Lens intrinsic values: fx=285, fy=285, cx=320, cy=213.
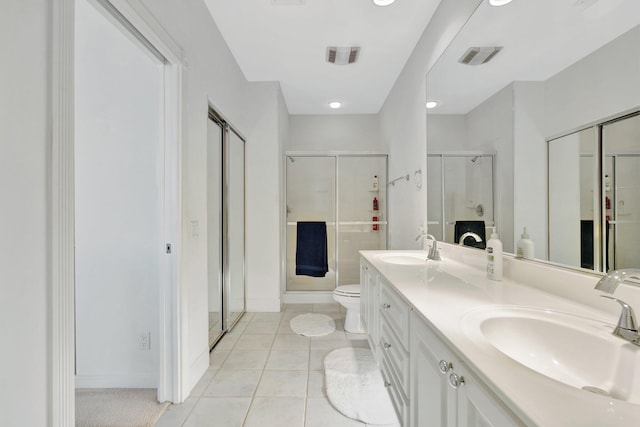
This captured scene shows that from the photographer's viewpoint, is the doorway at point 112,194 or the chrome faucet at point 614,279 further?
the doorway at point 112,194

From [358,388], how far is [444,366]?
1.25m

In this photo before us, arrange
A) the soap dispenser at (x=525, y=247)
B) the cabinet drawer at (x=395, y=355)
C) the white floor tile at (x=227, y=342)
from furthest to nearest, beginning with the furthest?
the white floor tile at (x=227, y=342)
the soap dispenser at (x=525, y=247)
the cabinet drawer at (x=395, y=355)

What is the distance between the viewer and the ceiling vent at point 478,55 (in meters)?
1.44

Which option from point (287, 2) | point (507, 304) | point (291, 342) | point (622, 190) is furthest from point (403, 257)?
point (287, 2)

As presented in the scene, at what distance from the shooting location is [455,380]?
0.69 m

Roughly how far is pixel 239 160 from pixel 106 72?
133cm

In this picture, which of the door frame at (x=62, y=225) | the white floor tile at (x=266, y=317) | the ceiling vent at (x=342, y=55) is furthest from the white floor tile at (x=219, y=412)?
the ceiling vent at (x=342, y=55)

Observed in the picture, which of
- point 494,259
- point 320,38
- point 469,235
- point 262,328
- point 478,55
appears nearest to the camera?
point 494,259

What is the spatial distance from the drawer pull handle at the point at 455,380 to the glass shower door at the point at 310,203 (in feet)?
9.90

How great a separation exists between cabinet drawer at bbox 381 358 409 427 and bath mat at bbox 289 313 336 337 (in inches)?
51.3

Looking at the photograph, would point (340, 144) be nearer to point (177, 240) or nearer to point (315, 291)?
point (315, 291)

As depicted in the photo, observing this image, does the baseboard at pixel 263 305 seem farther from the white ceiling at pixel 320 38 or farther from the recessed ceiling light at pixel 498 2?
the recessed ceiling light at pixel 498 2

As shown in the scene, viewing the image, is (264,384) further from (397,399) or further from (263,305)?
(263,305)

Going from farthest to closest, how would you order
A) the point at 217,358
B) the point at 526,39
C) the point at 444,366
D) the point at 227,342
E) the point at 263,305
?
the point at 263,305
the point at 227,342
the point at 217,358
the point at 526,39
the point at 444,366
